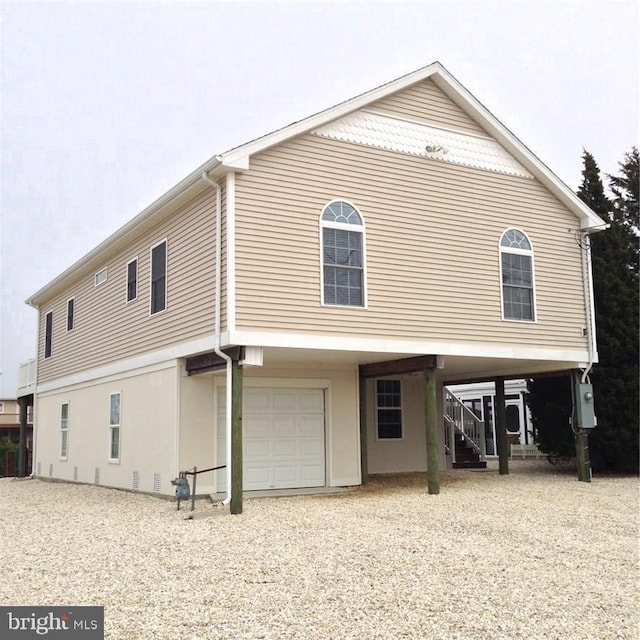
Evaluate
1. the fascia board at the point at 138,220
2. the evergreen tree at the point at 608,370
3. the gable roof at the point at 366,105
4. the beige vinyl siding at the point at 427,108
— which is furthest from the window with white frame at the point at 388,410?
the fascia board at the point at 138,220

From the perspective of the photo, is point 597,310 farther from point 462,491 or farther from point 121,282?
point 121,282

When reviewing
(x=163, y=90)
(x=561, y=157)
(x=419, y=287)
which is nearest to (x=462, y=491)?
(x=419, y=287)

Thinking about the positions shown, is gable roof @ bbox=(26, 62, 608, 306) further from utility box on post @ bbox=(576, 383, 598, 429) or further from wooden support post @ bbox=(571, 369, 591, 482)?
utility box on post @ bbox=(576, 383, 598, 429)

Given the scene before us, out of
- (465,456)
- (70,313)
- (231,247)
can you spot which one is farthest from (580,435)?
(70,313)

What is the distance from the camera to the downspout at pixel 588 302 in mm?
15531

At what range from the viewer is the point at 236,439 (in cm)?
1126

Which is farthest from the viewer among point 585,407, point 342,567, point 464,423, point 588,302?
point 464,423

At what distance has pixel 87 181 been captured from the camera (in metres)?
29.4

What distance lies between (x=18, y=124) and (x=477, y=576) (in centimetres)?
1581

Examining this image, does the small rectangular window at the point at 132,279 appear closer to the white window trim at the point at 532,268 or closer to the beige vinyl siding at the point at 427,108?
the beige vinyl siding at the point at 427,108

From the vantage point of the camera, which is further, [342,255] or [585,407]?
[585,407]

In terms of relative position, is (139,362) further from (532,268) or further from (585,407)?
(585,407)

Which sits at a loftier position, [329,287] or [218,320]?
[329,287]

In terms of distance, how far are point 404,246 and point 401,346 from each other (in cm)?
187
